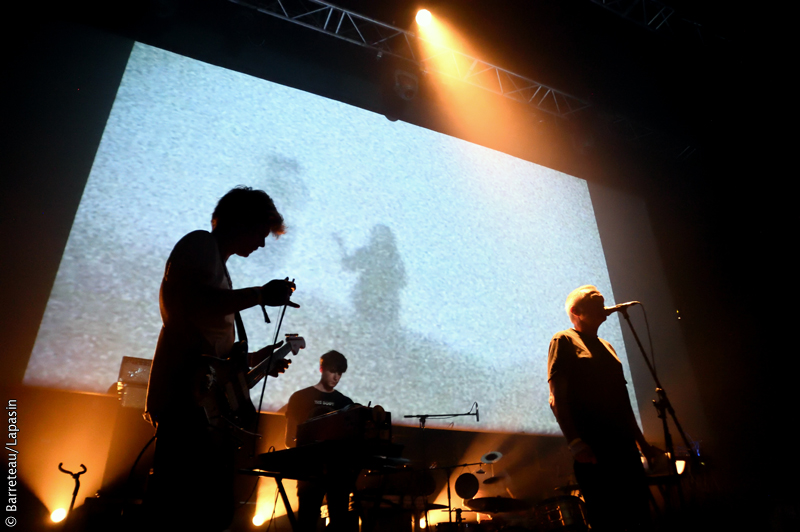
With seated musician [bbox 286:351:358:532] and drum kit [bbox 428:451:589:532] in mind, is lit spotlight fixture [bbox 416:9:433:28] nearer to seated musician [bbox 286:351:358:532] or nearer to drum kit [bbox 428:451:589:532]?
seated musician [bbox 286:351:358:532]

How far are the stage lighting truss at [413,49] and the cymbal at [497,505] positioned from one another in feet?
14.2

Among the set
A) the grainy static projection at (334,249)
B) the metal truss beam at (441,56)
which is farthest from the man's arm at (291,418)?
the metal truss beam at (441,56)

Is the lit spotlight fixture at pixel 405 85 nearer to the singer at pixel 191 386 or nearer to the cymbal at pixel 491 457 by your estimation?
the cymbal at pixel 491 457

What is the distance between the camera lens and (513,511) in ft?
12.4

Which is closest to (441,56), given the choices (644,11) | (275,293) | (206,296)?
(644,11)

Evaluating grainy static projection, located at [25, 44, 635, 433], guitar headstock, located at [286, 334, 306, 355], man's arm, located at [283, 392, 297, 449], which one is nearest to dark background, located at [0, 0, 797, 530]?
grainy static projection, located at [25, 44, 635, 433]

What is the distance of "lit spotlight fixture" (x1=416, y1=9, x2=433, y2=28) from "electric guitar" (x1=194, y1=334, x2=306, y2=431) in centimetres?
441

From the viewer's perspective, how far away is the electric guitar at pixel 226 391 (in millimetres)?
1210

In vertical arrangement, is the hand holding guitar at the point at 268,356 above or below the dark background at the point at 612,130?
below

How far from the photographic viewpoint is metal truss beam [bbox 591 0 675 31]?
479 cm

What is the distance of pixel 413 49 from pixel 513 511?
15.2 feet

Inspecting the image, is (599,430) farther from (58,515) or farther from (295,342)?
(58,515)

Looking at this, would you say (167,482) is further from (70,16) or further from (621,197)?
(621,197)

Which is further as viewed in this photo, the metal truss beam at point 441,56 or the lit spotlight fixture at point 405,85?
the lit spotlight fixture at point 405,85
